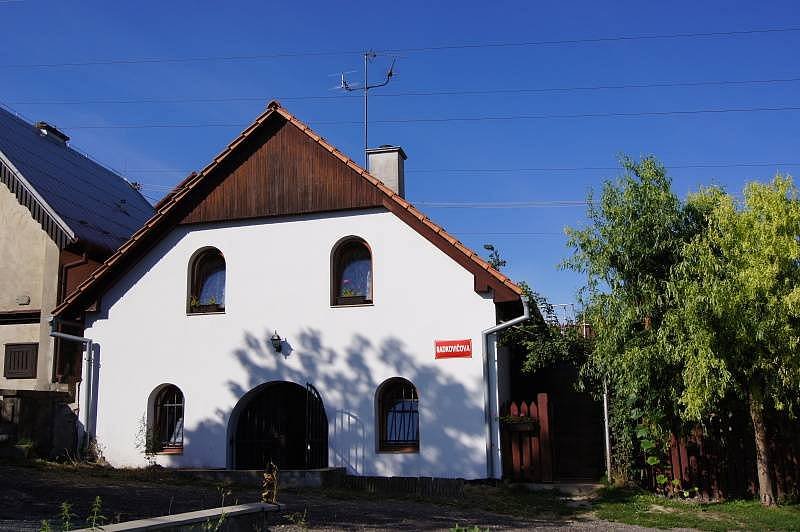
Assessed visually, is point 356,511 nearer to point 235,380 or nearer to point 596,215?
point 235,380

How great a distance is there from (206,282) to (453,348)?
5.68 meters

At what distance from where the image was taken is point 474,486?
13891 mm

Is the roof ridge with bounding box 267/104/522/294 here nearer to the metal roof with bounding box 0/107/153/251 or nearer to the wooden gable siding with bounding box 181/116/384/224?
the wooden gable siding with bounding box 181/116/384/224

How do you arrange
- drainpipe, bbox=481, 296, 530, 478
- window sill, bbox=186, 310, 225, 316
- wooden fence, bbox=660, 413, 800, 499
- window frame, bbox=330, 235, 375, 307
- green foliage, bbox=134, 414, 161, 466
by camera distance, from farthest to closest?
1. window sill, bbox=186, 310, 225, 316
2. green foliage, bbox=134, 414, 161, 466
3. window frame, bbox=330, 235, 375, 307
4. drainpipe, bbox=481, 296, 530, 478
5. wooden fence, bbox=660, 413, 800, 499

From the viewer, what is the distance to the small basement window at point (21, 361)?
17875 millimetres

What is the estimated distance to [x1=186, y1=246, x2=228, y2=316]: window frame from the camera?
1628cm

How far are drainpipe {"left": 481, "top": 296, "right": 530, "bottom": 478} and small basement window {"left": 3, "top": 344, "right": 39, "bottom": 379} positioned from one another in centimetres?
1037

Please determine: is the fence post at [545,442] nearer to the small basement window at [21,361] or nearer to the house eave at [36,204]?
the house eave at [36,204]

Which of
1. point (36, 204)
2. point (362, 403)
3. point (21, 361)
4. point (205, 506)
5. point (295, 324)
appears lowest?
point (205, 506)

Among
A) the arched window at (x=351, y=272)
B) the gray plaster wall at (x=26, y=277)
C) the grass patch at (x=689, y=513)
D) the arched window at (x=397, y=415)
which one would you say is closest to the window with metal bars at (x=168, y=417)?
the gray plaster wall at (x=26, y=277)

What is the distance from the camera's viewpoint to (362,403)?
14.9 metres

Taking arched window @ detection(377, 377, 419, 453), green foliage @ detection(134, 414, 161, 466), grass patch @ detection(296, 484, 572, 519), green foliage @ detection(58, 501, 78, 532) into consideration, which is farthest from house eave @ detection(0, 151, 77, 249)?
green foliage @ detection(58, 501, 78, 532)

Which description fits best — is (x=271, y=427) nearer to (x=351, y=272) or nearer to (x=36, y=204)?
(x=351, y=272)

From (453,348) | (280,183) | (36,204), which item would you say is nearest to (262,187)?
(280,183)
